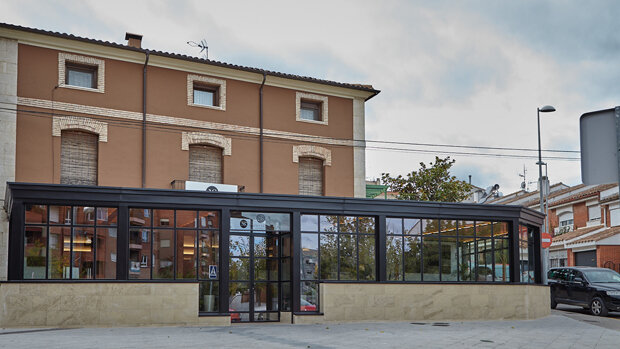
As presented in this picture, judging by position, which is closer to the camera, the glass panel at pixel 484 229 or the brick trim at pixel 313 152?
the glass panel at pixel 484 229

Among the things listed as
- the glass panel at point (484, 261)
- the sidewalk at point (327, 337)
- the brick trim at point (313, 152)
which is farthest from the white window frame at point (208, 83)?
the glass panel at point (484, 261)

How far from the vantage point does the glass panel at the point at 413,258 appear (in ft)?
62.2

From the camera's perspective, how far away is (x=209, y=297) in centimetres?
1720

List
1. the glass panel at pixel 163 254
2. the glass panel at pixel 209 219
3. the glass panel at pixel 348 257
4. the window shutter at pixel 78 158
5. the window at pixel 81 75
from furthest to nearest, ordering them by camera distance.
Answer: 1. the window at pixel 81 75
2. the window shutter at pixel 78 158
3. the glass panel at pixel 348 257
4. the glass panel at pixel 209 219
5. the glass panel at pixel 163 254

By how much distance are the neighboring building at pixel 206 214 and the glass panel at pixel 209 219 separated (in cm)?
4

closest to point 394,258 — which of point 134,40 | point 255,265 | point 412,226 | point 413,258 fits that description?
point 413,258

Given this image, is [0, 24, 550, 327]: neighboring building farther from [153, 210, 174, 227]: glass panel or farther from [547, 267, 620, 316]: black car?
[547, 267, 620, 316]: black car

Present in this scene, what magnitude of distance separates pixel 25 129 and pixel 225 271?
9609 millimetres

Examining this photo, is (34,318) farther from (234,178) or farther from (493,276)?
(493,276)

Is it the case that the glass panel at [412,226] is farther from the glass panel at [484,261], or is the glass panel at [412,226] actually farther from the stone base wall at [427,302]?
the glass panel at [484,261]

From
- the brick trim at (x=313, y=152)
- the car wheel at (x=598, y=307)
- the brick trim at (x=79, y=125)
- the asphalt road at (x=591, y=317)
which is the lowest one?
the asphalt road at (x=591, y=317)

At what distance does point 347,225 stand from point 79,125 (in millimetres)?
10474

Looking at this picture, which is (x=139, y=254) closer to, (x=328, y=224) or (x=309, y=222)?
(x=309, y=222)

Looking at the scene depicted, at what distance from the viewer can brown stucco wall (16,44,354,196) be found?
2231 centimetres
